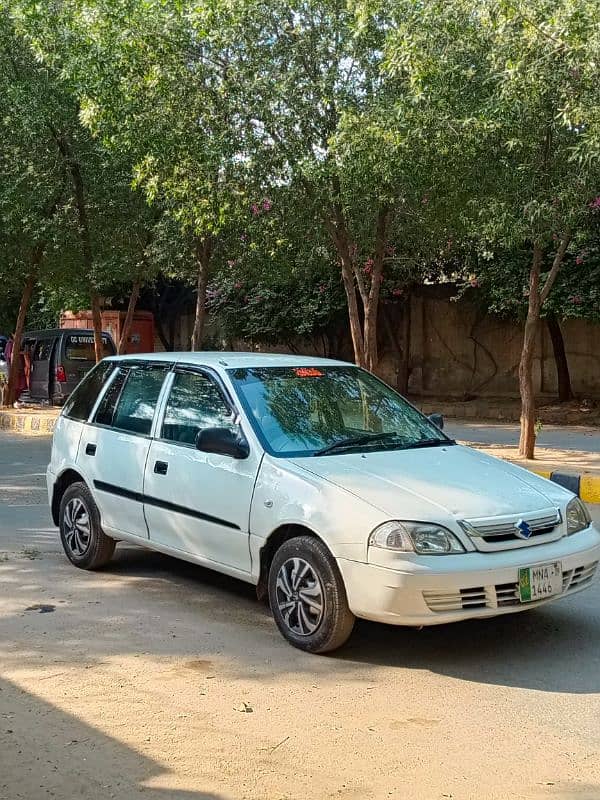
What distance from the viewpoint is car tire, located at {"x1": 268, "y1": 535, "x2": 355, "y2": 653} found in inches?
203

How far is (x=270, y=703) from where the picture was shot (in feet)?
15.1

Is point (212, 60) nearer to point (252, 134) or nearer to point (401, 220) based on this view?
point (252, 134)

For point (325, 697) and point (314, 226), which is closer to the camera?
point (325, 697)

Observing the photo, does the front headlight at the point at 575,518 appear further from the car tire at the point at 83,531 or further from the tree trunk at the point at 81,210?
the tree trunk at the point at 81,210

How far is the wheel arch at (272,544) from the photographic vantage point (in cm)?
546

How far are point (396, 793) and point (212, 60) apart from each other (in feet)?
33.3

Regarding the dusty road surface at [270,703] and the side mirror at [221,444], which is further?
the side mirror at [221,444]

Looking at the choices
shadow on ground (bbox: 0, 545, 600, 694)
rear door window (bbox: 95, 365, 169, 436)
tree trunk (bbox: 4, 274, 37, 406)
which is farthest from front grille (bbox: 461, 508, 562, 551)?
tree trunk (bbox: 4, 274, 37, 406)

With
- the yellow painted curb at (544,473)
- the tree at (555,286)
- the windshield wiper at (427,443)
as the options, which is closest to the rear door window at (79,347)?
the tree at (555,286)

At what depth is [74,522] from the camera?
7.30m

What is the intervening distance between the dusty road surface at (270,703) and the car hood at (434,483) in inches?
32.6

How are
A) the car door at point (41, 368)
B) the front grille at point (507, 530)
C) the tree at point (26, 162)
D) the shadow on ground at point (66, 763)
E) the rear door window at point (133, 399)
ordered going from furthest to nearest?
the car door at point (41, 368)
the tree at point (26, 162)
the rear door window at point (133, 399)
the front grille at point (507, 530)
the shadow on ground at point (66, 763)

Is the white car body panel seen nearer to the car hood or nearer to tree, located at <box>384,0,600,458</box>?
the car hood

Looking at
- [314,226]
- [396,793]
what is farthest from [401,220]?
[396,793]
